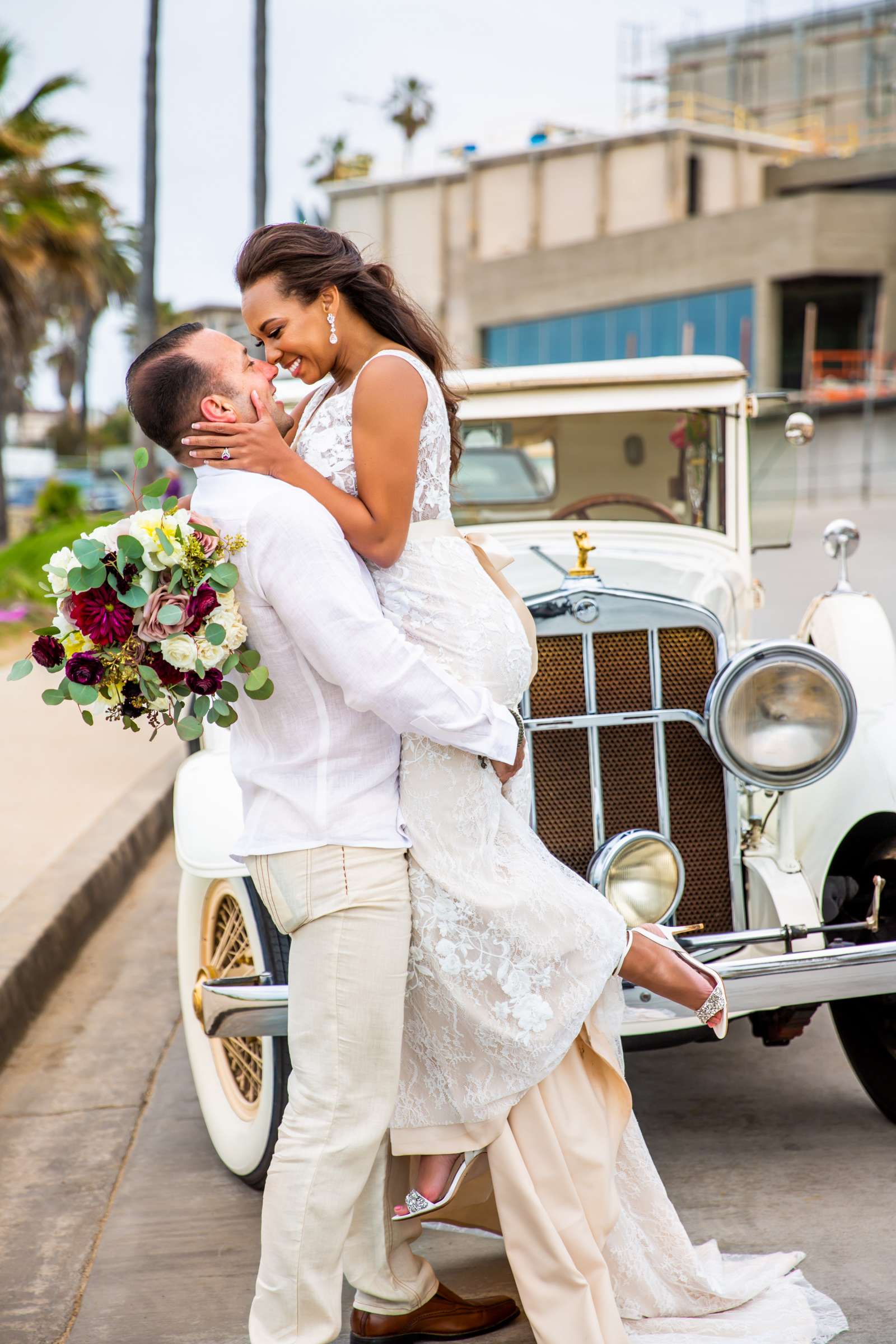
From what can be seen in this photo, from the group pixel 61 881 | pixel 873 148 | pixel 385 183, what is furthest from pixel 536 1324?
pixel 385 183

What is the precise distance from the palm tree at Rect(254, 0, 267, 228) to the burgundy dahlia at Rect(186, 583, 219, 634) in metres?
13.9

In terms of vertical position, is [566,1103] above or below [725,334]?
below

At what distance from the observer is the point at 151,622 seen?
2113mm

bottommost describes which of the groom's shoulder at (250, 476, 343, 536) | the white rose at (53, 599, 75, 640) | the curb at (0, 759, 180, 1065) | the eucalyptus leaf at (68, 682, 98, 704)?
the curb at (0, 759, 180, 1065)

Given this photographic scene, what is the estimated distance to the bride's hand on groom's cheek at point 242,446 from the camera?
213 cm

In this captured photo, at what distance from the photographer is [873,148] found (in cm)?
3775

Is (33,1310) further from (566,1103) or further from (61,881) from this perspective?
(61,881)

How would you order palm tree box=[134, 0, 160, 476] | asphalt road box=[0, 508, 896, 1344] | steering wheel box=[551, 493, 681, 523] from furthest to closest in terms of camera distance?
palm tree box=[134, 0, 160, 476] → steering wheel box=[551, 493, 681, 523] → asphalt road box=[0, 508, 896, 1344]

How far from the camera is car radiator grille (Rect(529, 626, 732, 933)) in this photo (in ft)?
10.8

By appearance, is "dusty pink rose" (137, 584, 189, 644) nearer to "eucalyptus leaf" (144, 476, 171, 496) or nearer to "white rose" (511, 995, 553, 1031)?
"eucalyptus leaf" (144, 476, 171, 496)

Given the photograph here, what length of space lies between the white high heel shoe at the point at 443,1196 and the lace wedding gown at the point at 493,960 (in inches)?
3.7

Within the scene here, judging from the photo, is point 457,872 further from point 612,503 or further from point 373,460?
point 612,503

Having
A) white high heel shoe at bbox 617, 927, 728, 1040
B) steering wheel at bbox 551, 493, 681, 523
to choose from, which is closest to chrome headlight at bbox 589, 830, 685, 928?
white high heel shoe at bbox 617, 927, 728, 1040

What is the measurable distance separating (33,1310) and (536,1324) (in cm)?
113
